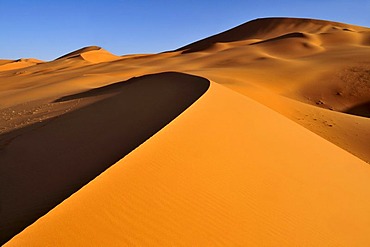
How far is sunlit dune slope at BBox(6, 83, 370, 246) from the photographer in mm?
2301

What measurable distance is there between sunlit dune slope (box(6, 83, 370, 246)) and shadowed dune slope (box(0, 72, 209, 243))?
54 centimetres

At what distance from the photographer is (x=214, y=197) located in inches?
115

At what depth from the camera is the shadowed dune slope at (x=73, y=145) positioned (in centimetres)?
323

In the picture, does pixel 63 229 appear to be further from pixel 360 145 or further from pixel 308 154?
pixel 360 145

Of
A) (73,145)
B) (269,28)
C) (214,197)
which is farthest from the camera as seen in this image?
(269,28)

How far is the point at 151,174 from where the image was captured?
3.01m

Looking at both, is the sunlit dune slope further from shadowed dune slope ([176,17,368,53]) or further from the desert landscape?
shadowed dune slope ([176,17,368,53])

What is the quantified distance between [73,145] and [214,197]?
266 cm

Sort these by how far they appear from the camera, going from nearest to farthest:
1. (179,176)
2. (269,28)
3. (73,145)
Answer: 1. (179,176)
2. (73,145)
3. (269,28)

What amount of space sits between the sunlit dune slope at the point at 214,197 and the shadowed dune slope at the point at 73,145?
54 cm

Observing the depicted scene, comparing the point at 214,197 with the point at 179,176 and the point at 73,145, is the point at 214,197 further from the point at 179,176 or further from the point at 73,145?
the point at 73,145

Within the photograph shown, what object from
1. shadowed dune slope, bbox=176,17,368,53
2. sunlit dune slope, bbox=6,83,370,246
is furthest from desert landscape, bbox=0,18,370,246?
shadowed dune slope, bbox=176,17,368,53

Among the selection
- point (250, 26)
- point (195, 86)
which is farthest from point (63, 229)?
point (250, 26)

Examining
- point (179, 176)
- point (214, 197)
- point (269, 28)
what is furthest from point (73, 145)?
point (269, 28)
